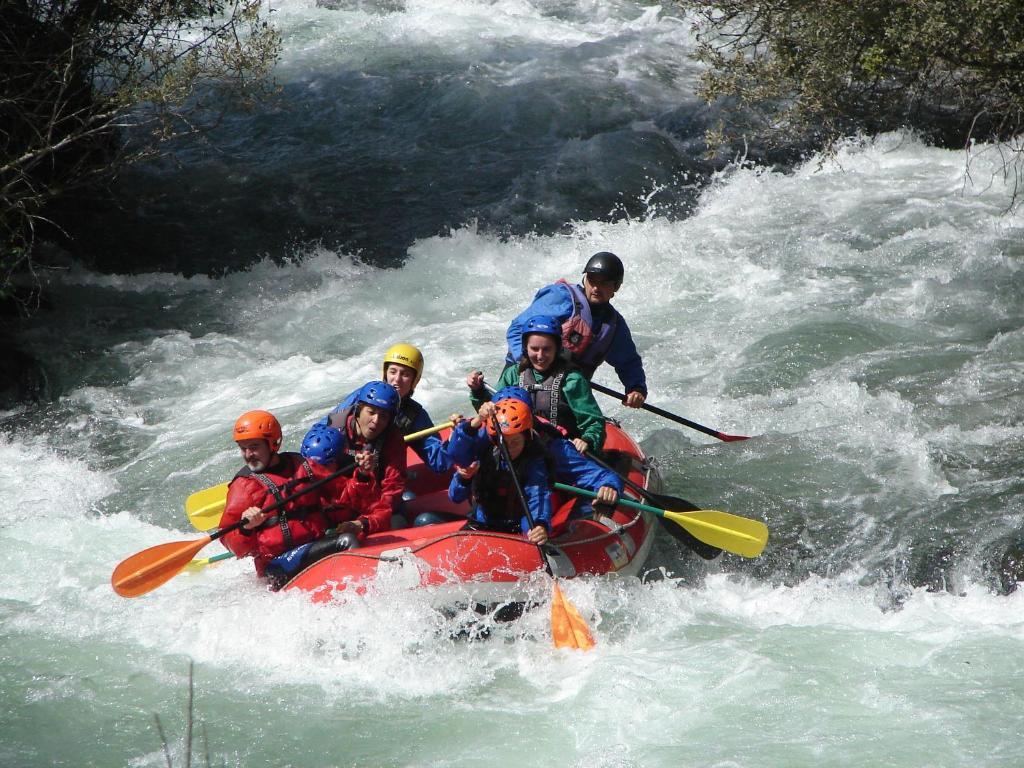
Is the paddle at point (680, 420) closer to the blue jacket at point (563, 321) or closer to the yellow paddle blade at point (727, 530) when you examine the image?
the blue jacket at point (563, 321)

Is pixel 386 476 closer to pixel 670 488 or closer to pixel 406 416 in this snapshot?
pixel 406 416

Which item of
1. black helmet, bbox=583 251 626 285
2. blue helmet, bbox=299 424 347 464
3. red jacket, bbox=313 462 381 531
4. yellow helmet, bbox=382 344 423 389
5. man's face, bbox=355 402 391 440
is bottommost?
red jacket, bbox=313 462 381 531

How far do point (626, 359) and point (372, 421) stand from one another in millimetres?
1770

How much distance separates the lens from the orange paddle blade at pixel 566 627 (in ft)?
16.7

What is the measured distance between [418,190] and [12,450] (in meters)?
5.67

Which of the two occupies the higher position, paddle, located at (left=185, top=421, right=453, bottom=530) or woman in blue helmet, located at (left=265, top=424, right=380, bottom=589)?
woman in blue helmet, located at (left=265, top=424, right=380, bottom=589)

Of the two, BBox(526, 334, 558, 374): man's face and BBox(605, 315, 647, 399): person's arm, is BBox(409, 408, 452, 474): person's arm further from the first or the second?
BBox(605, 315, 647, 399): person's arm

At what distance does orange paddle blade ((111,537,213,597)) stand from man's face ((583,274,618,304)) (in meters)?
2.45

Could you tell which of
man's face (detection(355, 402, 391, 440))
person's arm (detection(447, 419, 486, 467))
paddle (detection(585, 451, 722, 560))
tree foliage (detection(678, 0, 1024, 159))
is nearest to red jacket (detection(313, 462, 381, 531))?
man's face (detection(355, 402, 391, 440))

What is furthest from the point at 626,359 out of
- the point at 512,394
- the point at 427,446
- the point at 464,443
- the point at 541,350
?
the point at 464,443

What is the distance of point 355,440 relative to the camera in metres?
5.64

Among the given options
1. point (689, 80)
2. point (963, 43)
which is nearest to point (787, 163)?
point (689, 80)

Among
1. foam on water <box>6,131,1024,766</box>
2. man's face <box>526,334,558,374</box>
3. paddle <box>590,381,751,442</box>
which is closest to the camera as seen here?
foam on water <box>6,131,1024,766</box>

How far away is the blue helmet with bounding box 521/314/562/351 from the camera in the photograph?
5.70m
